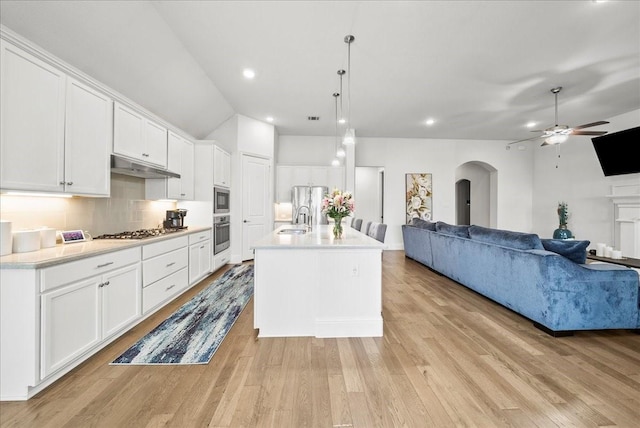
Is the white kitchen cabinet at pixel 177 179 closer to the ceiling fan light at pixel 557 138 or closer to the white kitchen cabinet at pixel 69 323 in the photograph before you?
the white kitchen cabinet at pixel 69 323

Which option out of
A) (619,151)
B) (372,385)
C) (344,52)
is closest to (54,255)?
(372,385)

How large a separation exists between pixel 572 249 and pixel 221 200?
4.89m

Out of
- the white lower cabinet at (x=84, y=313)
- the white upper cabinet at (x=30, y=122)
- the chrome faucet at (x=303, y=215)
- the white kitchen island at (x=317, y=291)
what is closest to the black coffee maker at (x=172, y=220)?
the white lower cabinet at (x=84, y=313)

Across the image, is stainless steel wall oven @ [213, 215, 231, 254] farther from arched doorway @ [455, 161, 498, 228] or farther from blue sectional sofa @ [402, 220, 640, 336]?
arched doorway @ [455, 161, 498, 228]

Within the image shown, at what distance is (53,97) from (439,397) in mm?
3460

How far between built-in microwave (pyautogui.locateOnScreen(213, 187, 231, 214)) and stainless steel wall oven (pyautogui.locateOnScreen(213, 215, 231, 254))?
0.13m

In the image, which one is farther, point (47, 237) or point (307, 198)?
point (307, 198)

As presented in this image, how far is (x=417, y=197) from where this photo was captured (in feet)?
24.3

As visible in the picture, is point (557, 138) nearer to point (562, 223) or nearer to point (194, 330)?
point (562, 223)

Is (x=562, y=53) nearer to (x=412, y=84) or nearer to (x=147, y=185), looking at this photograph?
(x=412, y=84)

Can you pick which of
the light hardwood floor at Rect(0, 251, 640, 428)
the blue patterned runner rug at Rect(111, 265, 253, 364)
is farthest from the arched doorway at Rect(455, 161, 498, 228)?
the blue patterned runner rug at Rect(111, 265, 253, 364)

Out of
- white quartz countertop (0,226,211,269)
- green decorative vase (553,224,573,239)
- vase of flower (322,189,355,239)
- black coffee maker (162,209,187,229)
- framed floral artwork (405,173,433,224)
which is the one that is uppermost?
framed floral artwork (405,173,433,224)

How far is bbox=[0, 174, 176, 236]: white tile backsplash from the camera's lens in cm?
213

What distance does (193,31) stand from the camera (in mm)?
2977
